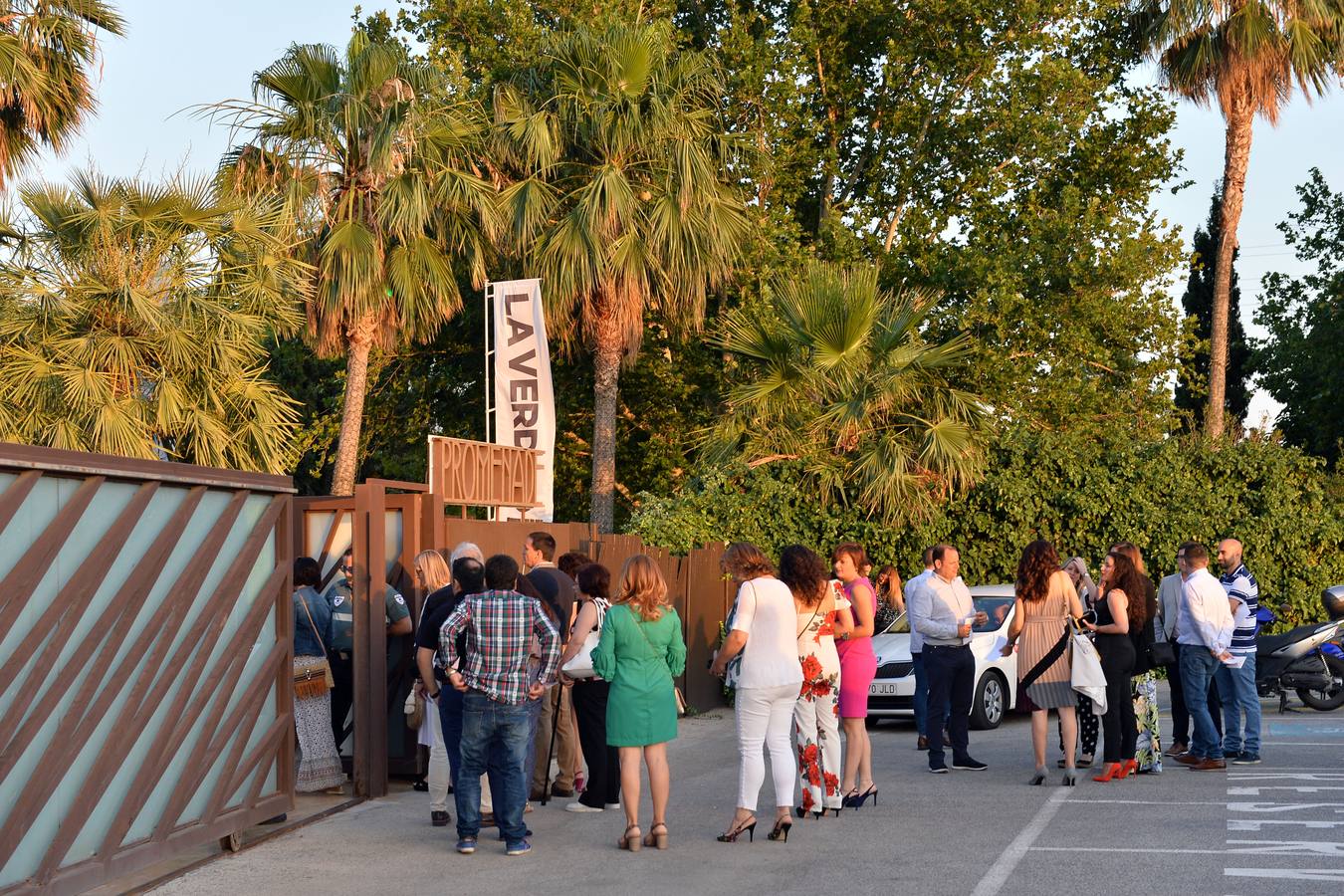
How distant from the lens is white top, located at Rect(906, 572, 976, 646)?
38.8ft

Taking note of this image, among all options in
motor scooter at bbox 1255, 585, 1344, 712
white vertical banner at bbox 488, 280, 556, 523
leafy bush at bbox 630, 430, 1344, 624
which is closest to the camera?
motor scooter at bbox 1255, 585, 1344, 712

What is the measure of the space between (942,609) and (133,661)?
6.38 meters

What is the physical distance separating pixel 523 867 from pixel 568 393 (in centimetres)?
2154

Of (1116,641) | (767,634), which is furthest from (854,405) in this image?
(767,634)

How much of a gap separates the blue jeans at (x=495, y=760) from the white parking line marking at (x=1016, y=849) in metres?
2.62

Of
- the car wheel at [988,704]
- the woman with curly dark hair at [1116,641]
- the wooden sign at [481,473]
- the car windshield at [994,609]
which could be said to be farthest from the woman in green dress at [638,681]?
the car windshield at [994,609]

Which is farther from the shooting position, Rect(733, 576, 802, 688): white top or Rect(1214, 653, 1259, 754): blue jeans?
Rect(1214, 653, 1259, 754): blue jeans

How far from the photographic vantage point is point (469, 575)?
891cm

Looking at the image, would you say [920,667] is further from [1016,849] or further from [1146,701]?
[1016,849]

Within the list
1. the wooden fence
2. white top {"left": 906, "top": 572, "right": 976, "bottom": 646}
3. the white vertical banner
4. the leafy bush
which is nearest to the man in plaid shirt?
the wooden fence

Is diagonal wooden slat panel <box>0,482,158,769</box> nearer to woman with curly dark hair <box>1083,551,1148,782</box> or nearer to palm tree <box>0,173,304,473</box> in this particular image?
woman with curly dark hair <box>1083,551,1148,782</box>

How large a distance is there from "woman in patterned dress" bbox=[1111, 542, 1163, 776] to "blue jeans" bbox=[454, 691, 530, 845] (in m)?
5.33

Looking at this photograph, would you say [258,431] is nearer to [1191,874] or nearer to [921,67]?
[1191,874]

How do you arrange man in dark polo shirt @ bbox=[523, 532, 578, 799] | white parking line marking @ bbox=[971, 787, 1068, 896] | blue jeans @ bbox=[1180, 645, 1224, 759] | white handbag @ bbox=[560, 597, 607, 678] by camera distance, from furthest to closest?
blue jeans @ bbox=[1180, 645, 1224, 759]
man in dark polo shirt @ bbox=[523, 532, 578, 799]
white handbag @ bbox=[560, 597, 607, 678]
white parking line marking @ bbox=[971, 787, 1068, 896]
